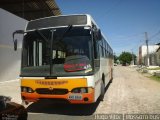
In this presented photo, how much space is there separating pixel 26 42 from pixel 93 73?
254 centimetres

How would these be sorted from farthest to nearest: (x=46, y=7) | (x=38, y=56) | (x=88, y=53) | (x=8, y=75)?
(x=46, y=7), (x=8, y=75), (x=38, y=56), (x=88, y=53)

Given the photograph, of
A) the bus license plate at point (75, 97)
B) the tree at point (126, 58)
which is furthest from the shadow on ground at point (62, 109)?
the tree at point (126, 58)

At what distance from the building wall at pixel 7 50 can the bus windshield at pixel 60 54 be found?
11.8 metres

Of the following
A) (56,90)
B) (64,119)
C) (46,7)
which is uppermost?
(46,7)

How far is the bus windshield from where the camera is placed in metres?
7.48

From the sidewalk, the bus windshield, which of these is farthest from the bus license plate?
the sidewalk

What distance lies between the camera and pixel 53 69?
7566mm

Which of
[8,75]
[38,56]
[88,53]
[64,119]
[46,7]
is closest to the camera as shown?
[64,119]

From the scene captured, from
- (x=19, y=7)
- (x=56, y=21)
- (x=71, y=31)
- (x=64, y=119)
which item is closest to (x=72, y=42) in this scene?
(x=71, y=31)

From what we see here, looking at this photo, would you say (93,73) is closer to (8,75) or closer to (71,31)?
(71,31)

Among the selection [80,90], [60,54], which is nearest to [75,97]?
[80,90]

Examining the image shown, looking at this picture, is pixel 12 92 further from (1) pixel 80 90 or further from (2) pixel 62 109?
(1) pixel 80 90

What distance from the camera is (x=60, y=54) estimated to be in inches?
305

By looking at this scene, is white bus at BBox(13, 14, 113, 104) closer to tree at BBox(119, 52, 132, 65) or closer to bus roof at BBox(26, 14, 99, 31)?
bus roof at BBox(26, 14, 99, 31)
